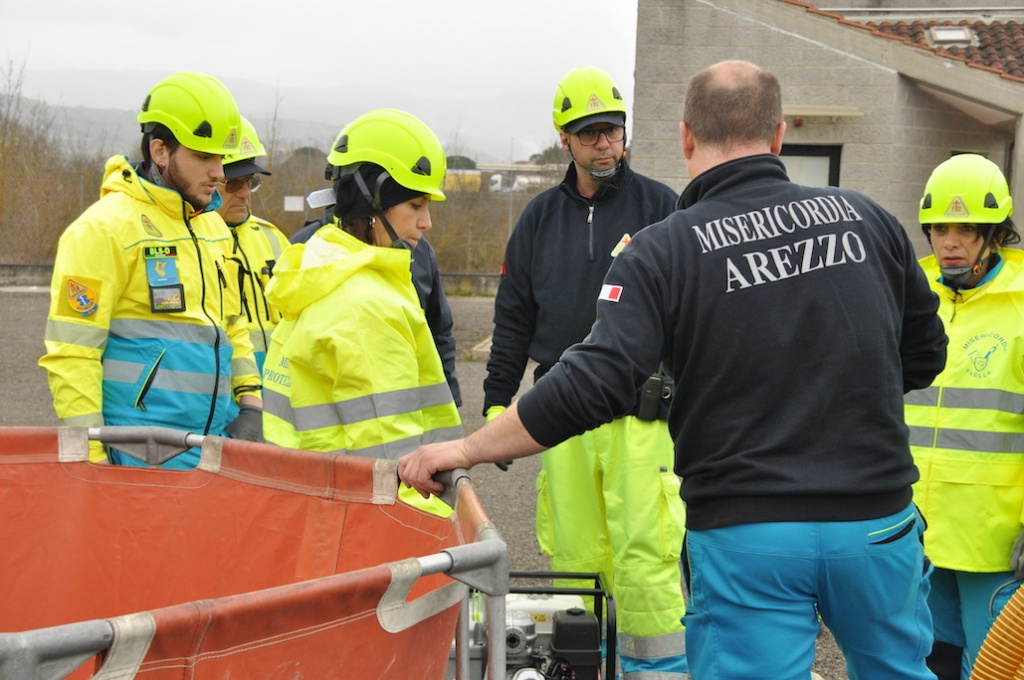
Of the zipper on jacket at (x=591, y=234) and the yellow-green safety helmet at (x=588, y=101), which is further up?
the yellow-green safety helmet at (x=588, y=101)

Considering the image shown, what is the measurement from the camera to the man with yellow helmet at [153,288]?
3.34 meters

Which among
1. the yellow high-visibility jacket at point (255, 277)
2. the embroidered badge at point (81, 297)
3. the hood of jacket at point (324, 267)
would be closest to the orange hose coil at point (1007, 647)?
the hood of jacket at point (324, 267)

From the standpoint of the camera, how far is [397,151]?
309 centimetres

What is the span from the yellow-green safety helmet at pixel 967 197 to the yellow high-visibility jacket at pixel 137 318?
2639mm

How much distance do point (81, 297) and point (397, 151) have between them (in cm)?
113

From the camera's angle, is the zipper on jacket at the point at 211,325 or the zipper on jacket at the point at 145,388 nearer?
the zipper on jacket at the point at 145,388

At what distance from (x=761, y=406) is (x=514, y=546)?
3.92 metres

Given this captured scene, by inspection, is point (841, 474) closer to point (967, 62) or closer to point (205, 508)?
point (205, 508)

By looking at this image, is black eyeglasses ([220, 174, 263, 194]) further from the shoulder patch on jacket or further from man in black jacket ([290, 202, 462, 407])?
the shoulder patch on jacket

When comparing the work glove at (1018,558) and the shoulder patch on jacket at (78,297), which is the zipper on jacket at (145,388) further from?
the work glove at (1018,558)

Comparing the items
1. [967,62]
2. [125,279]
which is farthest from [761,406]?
[967,62]

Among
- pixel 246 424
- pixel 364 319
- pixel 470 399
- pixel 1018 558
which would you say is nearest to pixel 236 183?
pixel 246 424

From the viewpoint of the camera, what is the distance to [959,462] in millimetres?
3777

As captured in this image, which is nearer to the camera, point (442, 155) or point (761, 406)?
point (761, 406)
